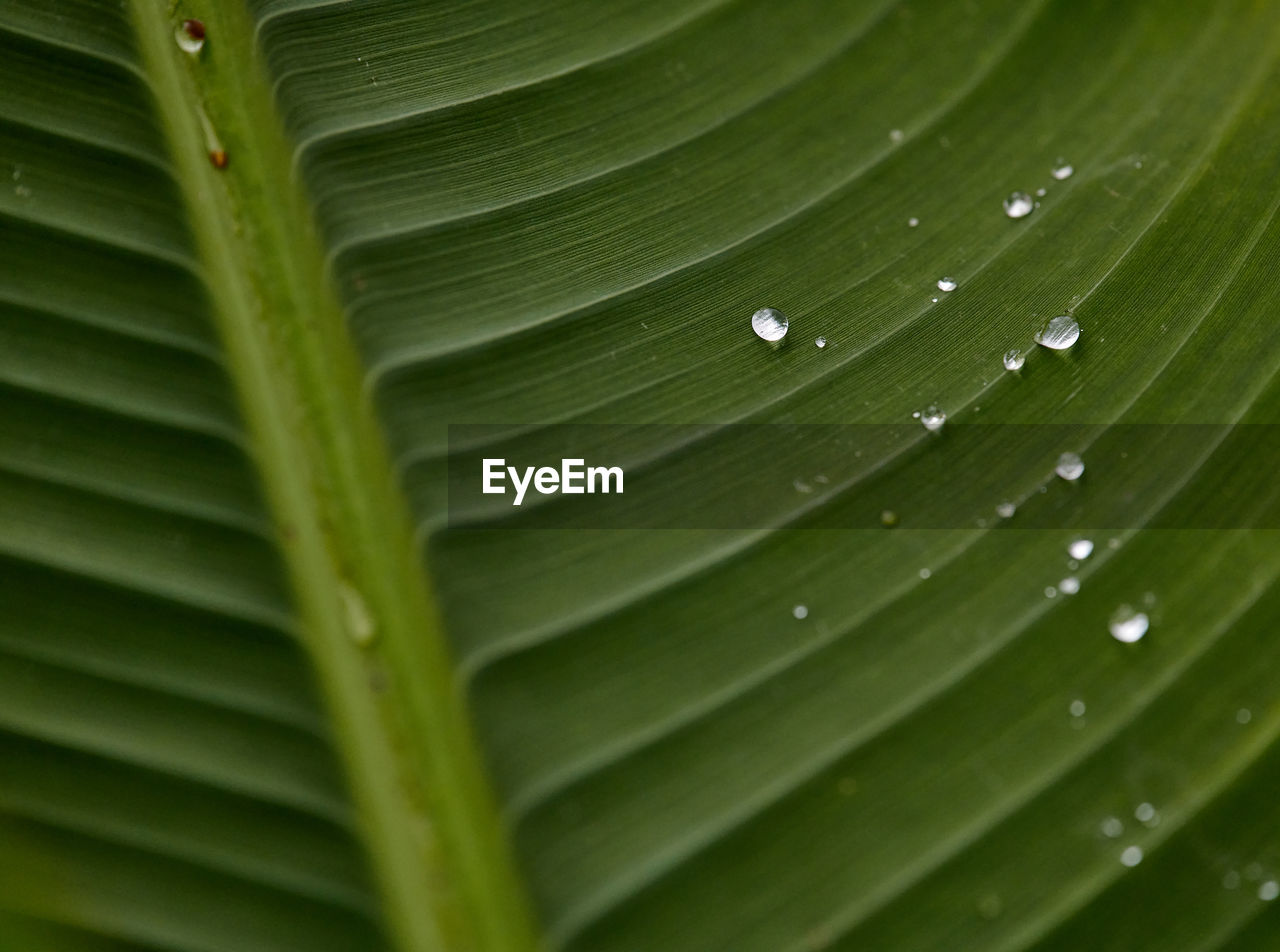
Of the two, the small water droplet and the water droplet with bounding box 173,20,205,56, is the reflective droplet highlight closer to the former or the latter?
the small water droplet

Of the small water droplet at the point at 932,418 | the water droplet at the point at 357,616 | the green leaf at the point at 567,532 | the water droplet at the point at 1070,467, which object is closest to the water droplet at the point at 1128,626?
the green leaf at the point at 567,532

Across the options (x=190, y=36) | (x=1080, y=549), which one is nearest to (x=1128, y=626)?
(x=1080, y=549)

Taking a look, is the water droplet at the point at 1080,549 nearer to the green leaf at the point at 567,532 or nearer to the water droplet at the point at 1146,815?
the green leaf at the point at 567,532

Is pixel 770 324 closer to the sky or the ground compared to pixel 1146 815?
closer to the sky

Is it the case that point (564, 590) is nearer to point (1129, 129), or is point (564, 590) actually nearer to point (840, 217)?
point (840, 217)

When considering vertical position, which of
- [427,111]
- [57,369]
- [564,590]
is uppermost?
[427,111]

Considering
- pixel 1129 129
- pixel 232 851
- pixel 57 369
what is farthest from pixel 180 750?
pixel 1129 129

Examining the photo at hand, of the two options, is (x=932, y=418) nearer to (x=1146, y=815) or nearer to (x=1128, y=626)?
(x=1128, y=626)
